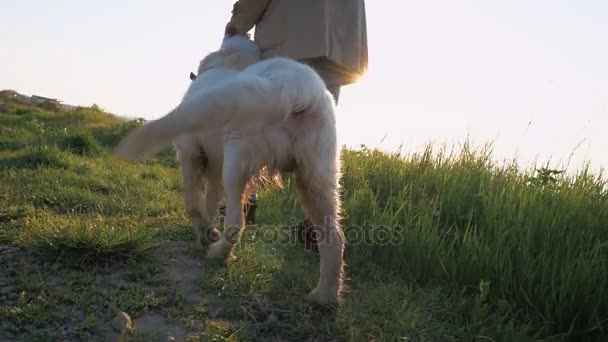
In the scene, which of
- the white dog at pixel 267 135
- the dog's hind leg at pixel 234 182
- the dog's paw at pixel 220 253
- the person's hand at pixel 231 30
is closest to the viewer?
the white dog at pixel 267 135

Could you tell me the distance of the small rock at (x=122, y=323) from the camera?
2436 millimetres

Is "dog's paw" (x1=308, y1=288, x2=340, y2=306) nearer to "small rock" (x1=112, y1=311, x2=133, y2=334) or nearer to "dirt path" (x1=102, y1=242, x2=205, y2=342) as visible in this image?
"dirt path" (x1=102, y1=242, x2=205, y2=342)

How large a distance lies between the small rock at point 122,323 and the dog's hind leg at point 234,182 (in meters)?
0.77

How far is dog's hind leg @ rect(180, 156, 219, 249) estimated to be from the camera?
3676mm

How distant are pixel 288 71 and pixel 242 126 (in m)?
0.37

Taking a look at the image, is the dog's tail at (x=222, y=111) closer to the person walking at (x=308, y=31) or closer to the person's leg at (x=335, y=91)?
the person walking at (x=308, y=31)

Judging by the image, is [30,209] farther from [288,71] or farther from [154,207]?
[288,71]

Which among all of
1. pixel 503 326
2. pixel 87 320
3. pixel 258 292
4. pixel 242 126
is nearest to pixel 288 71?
pixel 242 126

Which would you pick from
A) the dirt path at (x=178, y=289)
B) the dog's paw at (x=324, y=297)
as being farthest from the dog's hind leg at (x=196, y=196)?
the dog's paw at (x=324, y=297)

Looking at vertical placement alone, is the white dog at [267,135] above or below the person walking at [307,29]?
below

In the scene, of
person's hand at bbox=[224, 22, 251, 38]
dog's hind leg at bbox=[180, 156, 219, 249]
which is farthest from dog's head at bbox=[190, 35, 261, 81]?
dog's hind leg at bbox=[180, 156, 219, 249]

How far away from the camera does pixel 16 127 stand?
9.33 m

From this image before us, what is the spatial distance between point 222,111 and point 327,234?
1.04 metres

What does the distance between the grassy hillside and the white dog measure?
0.31 metres
